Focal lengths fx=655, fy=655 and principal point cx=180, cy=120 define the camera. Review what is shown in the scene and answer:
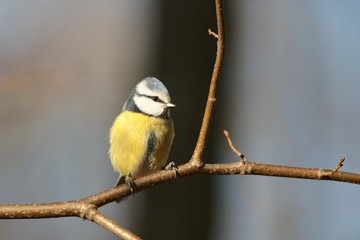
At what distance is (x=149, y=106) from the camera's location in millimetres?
2107

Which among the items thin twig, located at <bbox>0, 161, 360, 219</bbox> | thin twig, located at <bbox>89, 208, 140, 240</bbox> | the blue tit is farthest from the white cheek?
thin twig, located at <bbox>89, 208, 140, 240</bbox>

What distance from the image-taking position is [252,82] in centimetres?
530

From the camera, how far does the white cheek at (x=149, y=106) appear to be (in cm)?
210

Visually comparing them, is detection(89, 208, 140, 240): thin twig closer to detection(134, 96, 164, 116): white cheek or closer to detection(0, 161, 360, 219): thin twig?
detection(0, 161, 360, 219): thin twig

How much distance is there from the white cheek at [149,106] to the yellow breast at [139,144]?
0.08ft

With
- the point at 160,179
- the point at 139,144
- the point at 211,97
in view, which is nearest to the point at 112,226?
the point at 160,179

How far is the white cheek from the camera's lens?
2098 mm

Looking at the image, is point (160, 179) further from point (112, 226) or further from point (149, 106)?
point (149, 106)

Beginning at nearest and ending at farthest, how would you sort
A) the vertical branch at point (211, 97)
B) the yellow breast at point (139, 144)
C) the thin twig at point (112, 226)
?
the thin twig at point (112, 226)
the vertical branch at point (211, 97)
the yellow breast at point (139, 144)

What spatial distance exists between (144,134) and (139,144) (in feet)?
0.12

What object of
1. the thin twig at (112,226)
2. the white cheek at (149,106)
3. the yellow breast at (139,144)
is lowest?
the thin twig at (112,226)

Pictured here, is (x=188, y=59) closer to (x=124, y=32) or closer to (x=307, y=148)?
(x=307, y=148)

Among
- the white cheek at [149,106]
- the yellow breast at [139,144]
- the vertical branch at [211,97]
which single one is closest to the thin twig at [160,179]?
the vertical branch at [211,97]

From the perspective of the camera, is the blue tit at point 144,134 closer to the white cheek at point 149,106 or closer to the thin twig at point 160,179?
the white cheek at point 149,106
